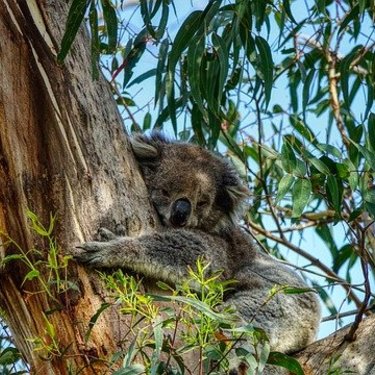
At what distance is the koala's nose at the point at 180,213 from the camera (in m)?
3.32

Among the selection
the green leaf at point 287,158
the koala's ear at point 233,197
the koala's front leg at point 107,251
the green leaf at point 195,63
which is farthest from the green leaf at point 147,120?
the koala's front leg at point 107,251

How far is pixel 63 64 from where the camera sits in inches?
103

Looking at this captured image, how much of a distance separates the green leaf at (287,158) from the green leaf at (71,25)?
0.85 m

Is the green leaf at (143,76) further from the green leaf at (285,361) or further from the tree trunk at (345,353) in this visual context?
the green leaf at (285,361)

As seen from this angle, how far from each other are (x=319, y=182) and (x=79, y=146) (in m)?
0.99

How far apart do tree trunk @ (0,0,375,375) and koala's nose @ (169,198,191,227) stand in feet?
1.79

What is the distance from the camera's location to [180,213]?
3.39 metres

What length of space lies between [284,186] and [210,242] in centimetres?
66

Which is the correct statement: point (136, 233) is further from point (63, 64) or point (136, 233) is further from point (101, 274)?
point (63, 64)

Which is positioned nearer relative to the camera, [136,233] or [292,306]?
[136,233]

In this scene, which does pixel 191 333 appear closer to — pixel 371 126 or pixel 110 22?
pixel 110 22

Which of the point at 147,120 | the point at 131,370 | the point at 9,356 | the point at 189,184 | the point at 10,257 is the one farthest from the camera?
the point at 147,120

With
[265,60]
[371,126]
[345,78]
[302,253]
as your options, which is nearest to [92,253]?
[265,60]

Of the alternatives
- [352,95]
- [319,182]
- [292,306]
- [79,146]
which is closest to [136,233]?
[79,146]
